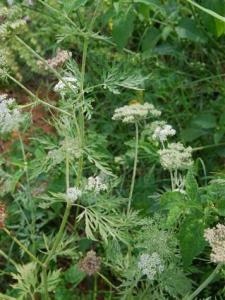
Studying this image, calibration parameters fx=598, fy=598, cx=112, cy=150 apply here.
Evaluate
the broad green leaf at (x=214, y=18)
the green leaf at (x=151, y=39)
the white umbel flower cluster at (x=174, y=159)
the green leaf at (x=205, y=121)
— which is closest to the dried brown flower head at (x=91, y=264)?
the white umbel flower cluster at (x=174, y=159)

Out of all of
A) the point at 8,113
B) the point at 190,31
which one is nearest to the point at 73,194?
the point at 8,113

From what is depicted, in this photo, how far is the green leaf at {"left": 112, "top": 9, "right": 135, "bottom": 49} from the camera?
97.3 inches

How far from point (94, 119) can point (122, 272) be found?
1.29 meters

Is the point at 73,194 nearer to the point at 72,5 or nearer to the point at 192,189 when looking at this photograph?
the point at 192,189

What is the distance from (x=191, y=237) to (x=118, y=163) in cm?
108

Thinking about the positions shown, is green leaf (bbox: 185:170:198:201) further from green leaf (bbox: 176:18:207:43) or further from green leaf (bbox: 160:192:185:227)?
green leaf (bbox: 176:18:207:43)

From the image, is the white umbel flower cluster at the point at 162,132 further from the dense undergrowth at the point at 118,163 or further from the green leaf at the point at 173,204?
the green leaf at the point at 173,204

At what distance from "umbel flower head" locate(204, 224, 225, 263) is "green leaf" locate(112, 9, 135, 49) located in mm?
1113

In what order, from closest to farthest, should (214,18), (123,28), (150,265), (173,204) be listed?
(173,204)
(150,265)
(214,18)
(123,28)

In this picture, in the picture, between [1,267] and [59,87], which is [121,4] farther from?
[1,267]

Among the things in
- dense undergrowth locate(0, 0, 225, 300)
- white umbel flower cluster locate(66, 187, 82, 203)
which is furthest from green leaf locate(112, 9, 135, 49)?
white umbel flower cluster locate(66, 187, 82, 203)

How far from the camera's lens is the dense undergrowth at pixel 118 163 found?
182 centimetres

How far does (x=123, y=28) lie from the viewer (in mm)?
2479

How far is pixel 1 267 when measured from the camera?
2.80 metres
